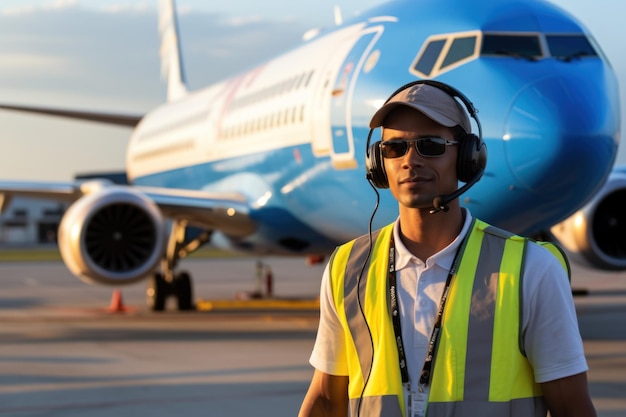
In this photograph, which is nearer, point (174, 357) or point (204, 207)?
point (174, 357)

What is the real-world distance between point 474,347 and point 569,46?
24.2ft

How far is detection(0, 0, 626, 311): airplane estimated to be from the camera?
8.57 m

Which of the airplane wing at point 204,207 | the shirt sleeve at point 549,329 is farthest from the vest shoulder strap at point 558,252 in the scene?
the airplane wing at point 204,207

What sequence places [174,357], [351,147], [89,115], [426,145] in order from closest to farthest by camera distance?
[426,145] → [174,357] → [351,147] → [89,115]

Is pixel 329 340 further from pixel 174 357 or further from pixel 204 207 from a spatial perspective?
pixel 204 207

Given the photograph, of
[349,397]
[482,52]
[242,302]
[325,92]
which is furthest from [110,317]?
[349,397]

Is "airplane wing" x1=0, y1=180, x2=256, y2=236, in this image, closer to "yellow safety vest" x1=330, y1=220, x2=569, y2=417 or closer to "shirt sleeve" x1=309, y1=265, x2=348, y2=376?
"shirt sleeve" x1=309, y1=265, x2=348, y2=376

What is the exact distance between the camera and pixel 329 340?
2654 millimetres

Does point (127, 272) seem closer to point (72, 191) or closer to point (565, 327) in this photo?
point (72, 191)

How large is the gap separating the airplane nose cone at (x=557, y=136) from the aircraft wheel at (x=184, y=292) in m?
8.27

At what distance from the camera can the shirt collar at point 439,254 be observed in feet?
8.14

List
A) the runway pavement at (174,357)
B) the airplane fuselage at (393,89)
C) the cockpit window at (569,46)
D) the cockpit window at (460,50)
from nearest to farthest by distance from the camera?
the runway pavement at (174,357), the airplane fuselage at (393,89), the cockpit window at (569,46), the cockpit window at (460,50)

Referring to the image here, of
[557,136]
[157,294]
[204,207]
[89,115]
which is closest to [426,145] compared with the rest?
[557,136]

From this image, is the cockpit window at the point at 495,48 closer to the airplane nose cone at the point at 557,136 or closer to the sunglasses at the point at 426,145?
the airplane nose cone at the point at 557,136
